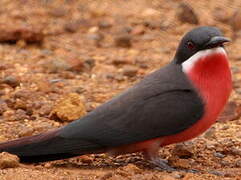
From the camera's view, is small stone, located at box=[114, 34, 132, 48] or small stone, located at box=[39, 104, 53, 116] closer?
small stone, located at box=[39, 104, 53, 116]

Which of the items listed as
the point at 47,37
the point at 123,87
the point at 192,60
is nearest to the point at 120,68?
the point at 123,87

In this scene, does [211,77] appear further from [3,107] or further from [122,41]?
[122,41]

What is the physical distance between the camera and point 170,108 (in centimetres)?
616

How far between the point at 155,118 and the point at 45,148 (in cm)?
86

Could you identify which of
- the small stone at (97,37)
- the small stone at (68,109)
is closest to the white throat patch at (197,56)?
the small stone at (68,109)

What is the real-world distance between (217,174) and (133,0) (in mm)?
6775

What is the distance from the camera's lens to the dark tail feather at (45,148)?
20.2 feet

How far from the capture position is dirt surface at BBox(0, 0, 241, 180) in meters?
6.38

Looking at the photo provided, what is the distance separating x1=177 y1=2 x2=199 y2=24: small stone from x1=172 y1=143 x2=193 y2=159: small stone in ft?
16.4

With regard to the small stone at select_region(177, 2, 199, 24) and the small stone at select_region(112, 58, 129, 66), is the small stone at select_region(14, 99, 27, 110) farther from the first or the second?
the small stone at select_region(177, 2, 199, 24)

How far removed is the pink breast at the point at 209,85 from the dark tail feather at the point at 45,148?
630 mm

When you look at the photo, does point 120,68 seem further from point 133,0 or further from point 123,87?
point 133,0

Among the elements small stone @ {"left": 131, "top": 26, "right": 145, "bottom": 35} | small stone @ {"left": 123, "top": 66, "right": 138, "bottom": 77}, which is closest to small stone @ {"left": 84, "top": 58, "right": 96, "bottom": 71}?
small stone @ {"left": 123, "top": 66, "right": 138, "bottom": 77}

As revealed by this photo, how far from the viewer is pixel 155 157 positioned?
6.25 meters
